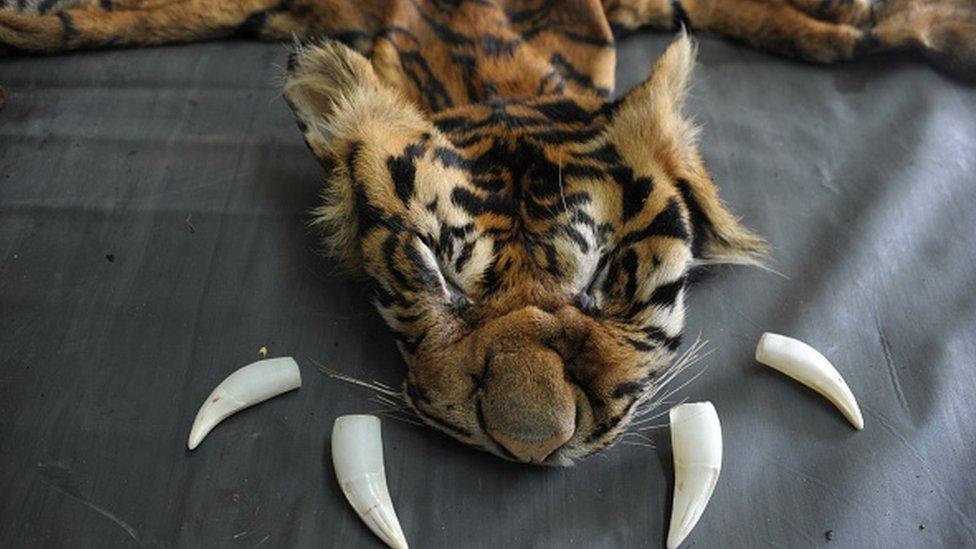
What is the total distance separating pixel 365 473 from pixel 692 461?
15.1 inches

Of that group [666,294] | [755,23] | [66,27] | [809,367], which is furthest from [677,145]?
[66,27]

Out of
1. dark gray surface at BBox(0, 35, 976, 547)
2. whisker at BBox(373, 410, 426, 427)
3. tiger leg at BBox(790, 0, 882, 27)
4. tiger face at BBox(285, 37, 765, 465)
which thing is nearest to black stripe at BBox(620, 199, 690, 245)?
tiger face at BBox(285, 37, 765, 465)

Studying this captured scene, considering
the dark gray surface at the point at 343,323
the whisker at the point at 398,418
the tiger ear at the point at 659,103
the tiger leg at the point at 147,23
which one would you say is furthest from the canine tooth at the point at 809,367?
the tiger leg at the point at 147,23

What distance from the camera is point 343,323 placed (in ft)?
3.75

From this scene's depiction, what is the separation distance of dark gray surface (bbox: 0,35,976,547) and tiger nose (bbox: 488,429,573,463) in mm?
114

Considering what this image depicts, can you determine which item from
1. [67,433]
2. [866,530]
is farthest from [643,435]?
[67,433]

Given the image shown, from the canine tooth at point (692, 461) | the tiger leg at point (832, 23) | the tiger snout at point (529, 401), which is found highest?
the tiger leg at point (832, 23)

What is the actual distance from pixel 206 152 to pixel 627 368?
2.61ft

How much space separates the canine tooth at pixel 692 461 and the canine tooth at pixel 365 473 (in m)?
0.32

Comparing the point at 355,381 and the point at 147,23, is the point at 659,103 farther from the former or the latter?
the point at 147,23

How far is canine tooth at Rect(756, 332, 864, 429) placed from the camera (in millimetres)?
1077

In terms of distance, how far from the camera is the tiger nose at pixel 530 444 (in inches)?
34.2

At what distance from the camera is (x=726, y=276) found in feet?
3.96

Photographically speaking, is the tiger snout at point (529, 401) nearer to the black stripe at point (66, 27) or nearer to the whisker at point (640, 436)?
the whisker at point (640, 436)
